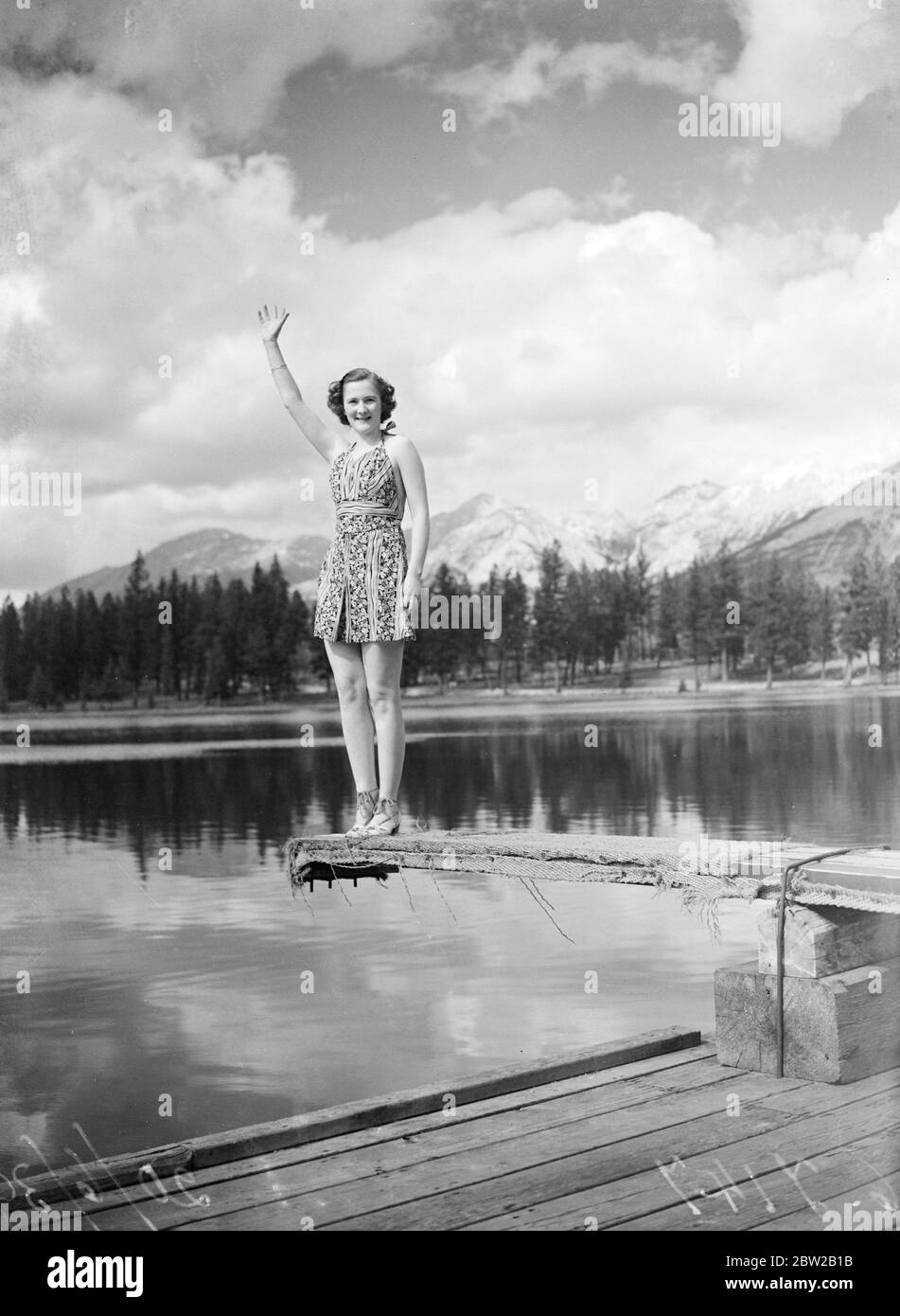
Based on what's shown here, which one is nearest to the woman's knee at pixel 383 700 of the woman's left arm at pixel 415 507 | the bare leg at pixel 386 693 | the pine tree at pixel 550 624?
the bare leg at pixel 386 693

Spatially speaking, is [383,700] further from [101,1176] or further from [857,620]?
[857,620]

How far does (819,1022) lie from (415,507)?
2.32m

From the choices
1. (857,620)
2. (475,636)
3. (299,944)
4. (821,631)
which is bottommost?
(299,944)

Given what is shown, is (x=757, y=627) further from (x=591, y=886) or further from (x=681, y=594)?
(x=591, y=886)

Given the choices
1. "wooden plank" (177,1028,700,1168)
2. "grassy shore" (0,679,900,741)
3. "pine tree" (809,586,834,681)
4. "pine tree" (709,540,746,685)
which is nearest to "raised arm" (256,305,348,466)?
"wooden plank" (177,1028,700,1168)

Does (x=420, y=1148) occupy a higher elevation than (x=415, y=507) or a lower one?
lower

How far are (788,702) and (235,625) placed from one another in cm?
1812

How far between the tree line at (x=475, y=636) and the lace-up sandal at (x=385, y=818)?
2449cm

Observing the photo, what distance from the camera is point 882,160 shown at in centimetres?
457

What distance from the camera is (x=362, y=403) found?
5.55 metres

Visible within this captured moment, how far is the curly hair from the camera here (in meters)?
5.55

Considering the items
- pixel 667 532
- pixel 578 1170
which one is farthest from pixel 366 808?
pixel 667 532

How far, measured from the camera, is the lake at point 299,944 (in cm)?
871

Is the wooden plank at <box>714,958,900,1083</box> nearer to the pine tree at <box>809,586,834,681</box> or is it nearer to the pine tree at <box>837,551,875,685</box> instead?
the pine tree at <box>837,551,875,685</box>
